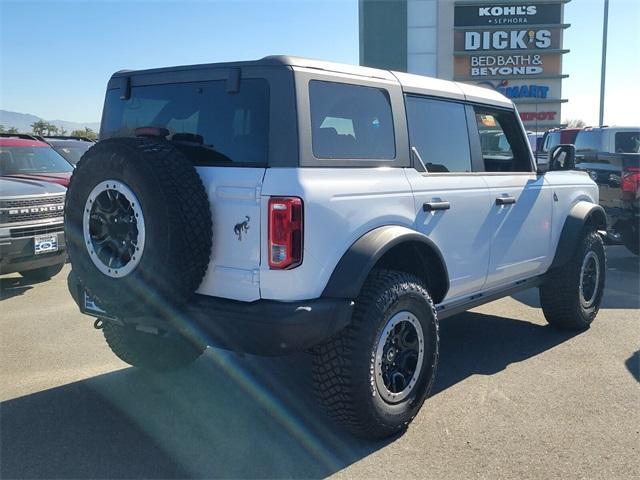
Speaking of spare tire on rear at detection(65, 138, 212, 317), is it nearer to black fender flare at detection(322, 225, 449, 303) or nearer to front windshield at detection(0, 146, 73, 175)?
black fender flare at detection(322, 225, 449, 303)

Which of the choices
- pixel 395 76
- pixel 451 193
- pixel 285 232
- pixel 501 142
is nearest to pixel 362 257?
pixel 285 232

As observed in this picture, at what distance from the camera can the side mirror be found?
517 cm

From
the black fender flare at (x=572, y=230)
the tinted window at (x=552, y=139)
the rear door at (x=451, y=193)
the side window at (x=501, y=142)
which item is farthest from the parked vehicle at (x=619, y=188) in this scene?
the rear door at (x=451, y=193)

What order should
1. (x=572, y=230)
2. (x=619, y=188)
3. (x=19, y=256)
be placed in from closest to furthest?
(x=572, y=230)
(x=19, y=256)
(x=619, y=188)

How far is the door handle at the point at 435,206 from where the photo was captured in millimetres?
3634

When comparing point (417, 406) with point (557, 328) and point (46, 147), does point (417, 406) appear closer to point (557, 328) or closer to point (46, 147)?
point (557, 328)

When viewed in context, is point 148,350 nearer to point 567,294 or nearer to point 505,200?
point 505,200

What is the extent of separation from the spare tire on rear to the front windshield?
571 cm

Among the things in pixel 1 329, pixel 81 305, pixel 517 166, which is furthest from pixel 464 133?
pixel 1 329

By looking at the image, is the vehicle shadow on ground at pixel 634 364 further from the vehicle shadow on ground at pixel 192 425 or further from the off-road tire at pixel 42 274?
the off-road tire at pixel 42 274

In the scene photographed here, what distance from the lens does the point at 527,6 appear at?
34.1 meters

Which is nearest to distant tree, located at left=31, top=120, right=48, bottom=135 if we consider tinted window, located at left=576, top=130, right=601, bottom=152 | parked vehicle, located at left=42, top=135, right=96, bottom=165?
parked vehicle, located at left=42, top=135, right=96, bottom=165

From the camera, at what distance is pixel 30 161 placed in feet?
27.6

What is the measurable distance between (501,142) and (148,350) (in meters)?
3.21
